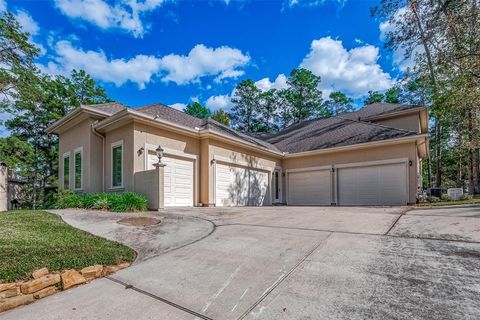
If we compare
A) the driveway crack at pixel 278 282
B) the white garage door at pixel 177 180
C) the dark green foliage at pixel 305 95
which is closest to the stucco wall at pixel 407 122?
the white garage door at pixel 177 180

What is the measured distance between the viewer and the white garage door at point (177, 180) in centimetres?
1035

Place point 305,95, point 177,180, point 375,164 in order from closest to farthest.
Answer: point 177,180 < point 375,164 < point 305,95

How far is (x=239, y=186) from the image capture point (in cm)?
1334

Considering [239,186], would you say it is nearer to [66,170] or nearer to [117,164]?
[117,164]

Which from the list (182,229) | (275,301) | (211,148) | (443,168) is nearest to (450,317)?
(275,301)

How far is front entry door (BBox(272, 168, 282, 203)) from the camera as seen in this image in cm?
1570

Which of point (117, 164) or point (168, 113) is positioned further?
point (168, 113)

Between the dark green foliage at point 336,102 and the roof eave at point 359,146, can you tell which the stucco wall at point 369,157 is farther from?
the dark green foliage at point 336,102

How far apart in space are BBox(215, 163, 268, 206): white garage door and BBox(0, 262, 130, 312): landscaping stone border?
8.01m

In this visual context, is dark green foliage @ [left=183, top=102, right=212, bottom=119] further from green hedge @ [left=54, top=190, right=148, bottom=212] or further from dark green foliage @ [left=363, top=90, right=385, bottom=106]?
green hedge @ [left=54, top=190, right=148, bottom=212]

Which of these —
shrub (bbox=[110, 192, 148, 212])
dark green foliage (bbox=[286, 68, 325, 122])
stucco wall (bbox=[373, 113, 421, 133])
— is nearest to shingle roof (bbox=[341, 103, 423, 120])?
stucco wall (bbox=[373, 113, 421, 133])

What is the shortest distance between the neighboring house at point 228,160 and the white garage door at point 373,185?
42 millimetres

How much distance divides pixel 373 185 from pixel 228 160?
7.16 m

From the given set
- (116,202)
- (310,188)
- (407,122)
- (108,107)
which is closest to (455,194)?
(407,122)
